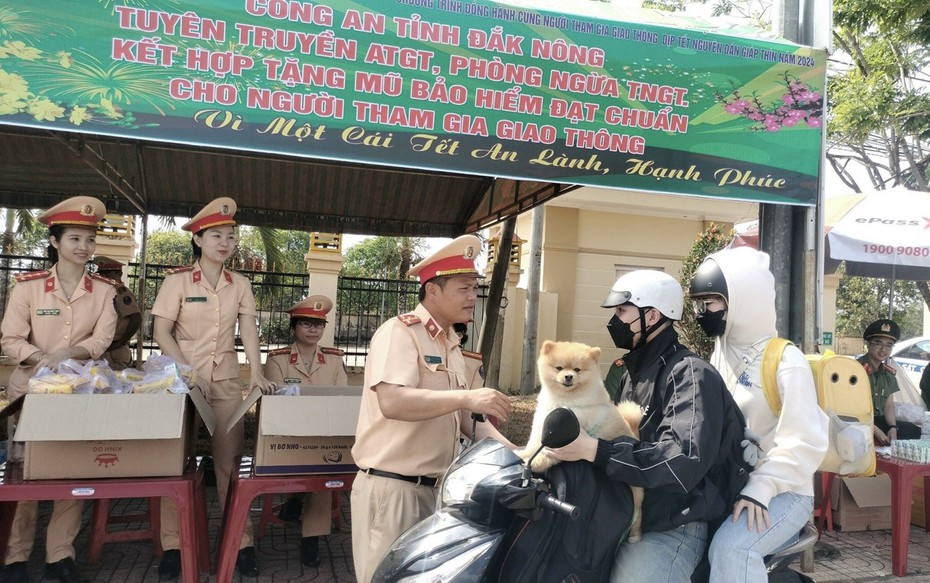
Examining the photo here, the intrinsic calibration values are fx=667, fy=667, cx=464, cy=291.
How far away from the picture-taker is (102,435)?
9.40 feet

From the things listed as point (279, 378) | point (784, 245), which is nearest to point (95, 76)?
point (279, 378)

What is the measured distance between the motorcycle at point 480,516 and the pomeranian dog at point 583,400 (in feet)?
0.64

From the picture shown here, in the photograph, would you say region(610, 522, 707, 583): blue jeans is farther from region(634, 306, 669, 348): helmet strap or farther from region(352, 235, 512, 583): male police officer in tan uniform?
region(634, 306, 669, 348): helmet strap

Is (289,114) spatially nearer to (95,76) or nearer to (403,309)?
(95,76)

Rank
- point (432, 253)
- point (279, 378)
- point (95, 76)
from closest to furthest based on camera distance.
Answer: point (432, 253), point (95, 76), point (279, 378)

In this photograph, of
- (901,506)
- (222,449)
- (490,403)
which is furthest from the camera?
(901,506)

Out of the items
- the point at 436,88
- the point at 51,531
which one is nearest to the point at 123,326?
the point at 51,531

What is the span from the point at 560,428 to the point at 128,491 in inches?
87.2

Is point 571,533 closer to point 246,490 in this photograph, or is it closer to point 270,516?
point 246,490

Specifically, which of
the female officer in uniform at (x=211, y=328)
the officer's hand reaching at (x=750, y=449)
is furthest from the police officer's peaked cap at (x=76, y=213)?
the officer's hand reaching at (x=750, y=449)

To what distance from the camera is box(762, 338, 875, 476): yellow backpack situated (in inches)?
149

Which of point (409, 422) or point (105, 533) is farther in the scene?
point (105, 533)

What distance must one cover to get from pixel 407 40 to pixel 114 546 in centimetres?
372

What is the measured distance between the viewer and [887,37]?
35.7ft
